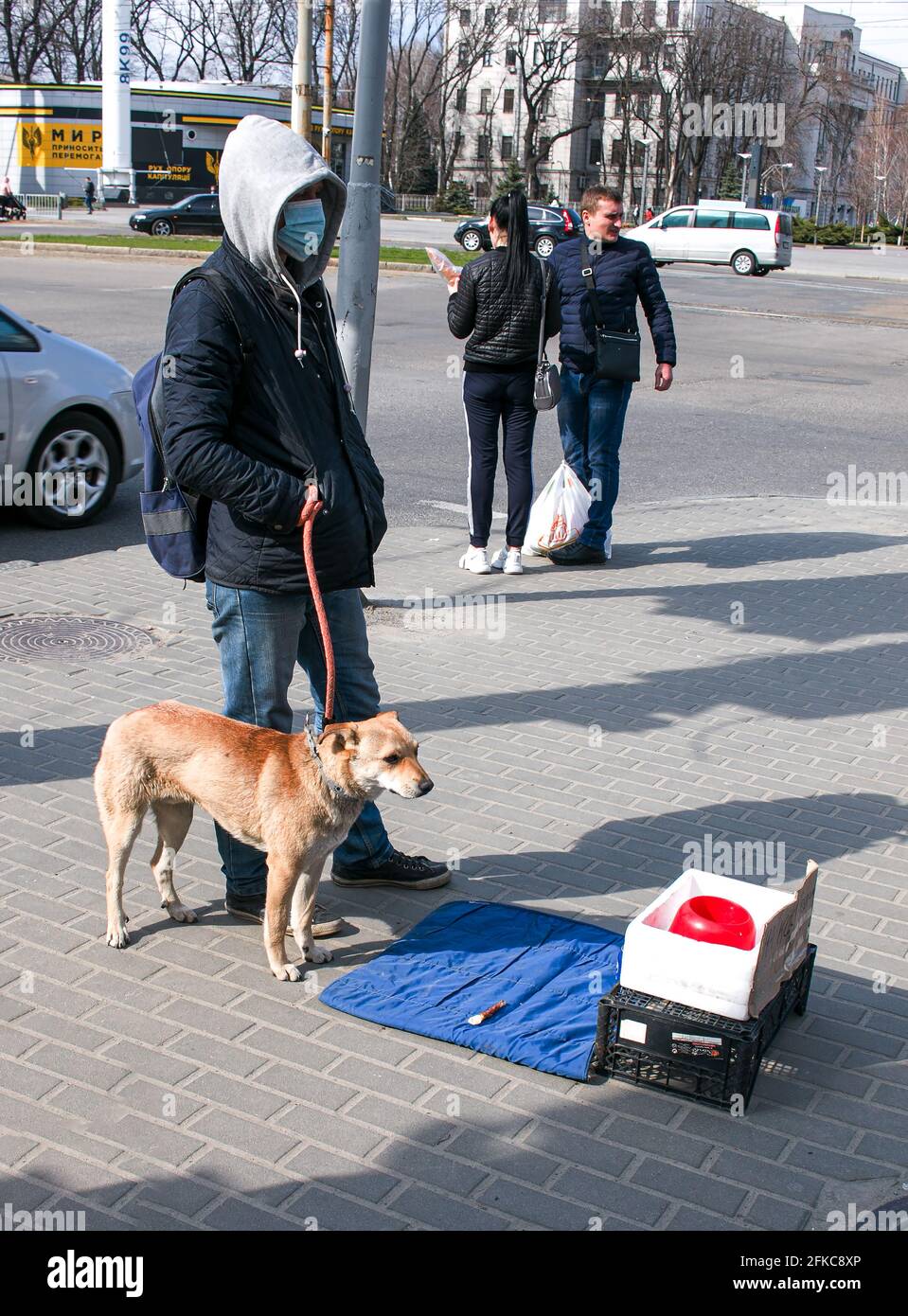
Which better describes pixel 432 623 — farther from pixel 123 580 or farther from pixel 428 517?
pixel 428 517

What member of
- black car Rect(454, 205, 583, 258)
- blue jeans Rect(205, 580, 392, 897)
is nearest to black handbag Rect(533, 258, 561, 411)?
blue jeans Rect(205, 580, 392, 897)

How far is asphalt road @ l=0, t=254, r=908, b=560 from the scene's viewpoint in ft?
36.8

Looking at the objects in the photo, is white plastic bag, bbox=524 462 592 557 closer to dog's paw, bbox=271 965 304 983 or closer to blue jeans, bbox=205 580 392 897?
blue jeans, bbox=205 580 392 897

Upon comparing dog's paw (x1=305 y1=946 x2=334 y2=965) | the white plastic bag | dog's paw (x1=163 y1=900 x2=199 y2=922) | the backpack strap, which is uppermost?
the backpack strap

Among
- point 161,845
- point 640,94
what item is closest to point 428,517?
point 161,845

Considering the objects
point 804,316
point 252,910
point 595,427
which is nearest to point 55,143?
point 804,316

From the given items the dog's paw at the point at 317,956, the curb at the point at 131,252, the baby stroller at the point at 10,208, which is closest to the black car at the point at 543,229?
the curb at the point at 131,252

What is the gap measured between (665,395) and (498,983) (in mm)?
13122

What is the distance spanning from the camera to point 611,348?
26.4 feet

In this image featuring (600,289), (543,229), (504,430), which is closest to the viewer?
(504,430)

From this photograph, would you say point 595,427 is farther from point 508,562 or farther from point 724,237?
point 724,237

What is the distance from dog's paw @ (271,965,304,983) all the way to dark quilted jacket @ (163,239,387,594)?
3.61 ft

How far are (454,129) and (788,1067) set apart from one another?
9926 cm

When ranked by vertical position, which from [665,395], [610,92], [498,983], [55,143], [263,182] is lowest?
[498,983]
